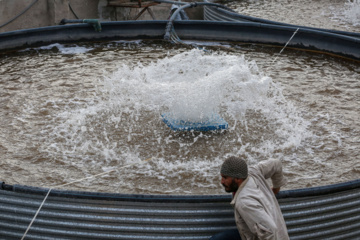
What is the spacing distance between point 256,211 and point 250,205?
0.19 ft

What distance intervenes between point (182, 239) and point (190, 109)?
94.8 inches

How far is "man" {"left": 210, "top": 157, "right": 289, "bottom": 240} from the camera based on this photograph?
2824 mm

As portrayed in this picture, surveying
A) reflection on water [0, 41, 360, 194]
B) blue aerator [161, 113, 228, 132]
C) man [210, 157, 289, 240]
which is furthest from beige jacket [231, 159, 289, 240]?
blue aerator [161, 113, 228, 132]

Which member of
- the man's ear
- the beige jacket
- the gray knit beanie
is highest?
the gray knit beanie

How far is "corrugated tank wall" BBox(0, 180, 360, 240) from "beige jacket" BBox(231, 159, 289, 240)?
→ 36 centimetres

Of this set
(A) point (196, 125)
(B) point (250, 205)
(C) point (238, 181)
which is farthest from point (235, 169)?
(A) point (196, 125)

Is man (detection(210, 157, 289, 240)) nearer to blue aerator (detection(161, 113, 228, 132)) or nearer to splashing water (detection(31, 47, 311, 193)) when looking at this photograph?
splashing water (detection(31, 47, 311, 193))

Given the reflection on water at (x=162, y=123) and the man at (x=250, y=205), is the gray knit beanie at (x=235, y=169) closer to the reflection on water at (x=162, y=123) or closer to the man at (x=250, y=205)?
the man at (x=250, y=205)

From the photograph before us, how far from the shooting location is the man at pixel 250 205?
2824 millimetres

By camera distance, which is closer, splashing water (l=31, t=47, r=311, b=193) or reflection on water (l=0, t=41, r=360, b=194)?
reflection on water (l=0, t=41, r=360, b=194)

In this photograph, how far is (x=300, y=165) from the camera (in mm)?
4777

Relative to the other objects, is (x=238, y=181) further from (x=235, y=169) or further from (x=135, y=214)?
(x=135, y=214)

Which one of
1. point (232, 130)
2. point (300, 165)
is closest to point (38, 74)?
point (232, 130)

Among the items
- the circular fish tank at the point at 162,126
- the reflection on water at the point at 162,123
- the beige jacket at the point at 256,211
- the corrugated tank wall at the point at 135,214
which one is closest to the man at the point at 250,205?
the beige jacket at the point at 256,211
